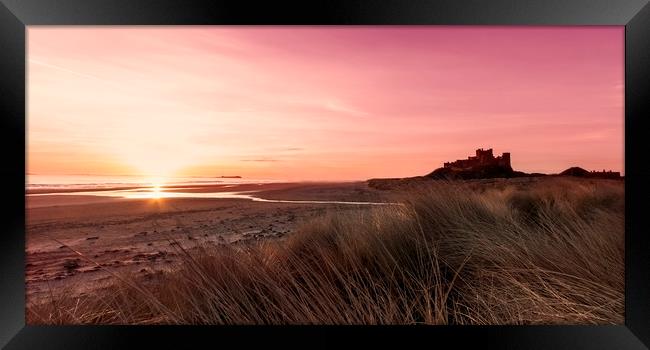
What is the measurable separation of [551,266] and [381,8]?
150 centimetres

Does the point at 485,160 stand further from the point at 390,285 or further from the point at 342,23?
the point at 342,23

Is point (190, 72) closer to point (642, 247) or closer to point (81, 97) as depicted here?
point (81, 97)

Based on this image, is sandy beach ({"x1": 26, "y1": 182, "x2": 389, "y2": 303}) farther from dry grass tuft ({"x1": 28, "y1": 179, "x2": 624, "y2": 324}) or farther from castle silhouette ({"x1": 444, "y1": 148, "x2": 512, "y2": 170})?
castle silhouette ({"x1": 444, "y1": 148, "x2": 512, "y2": 170})

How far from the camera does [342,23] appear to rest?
1655mm

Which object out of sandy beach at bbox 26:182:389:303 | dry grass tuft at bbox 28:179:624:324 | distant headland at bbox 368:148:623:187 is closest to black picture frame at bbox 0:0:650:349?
dry grass tuft at bbox 28:179:624:324

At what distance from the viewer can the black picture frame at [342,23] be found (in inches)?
63.4

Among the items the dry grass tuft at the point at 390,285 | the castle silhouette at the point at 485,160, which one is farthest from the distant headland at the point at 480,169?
the dry grass tuft at the point at 390,285

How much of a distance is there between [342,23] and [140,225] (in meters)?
4.92

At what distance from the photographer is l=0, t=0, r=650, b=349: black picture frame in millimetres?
1610

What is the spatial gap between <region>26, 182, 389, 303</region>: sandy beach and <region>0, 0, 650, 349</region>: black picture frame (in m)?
0.71

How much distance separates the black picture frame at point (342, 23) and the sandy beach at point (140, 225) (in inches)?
28.0

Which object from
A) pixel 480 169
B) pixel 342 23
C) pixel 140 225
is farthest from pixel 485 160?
pixel 140 225

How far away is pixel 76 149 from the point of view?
253 cm

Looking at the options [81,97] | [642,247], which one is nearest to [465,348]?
[642,247]
